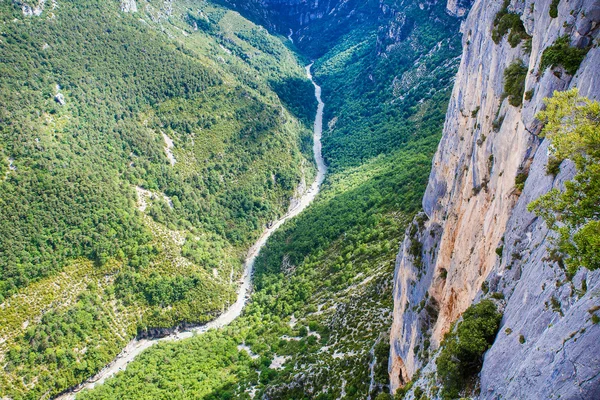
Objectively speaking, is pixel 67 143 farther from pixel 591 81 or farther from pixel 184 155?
pixel 591 81

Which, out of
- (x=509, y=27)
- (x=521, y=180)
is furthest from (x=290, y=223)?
(x=521, y=180)

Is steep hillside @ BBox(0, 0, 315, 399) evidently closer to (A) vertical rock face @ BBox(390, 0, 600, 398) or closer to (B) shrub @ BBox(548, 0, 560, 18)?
(A) vertical rock face @ BBox(390, 0, 600, 398)

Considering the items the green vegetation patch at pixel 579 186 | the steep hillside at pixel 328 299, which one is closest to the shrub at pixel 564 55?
the green vegetation patch at pixel 579 186

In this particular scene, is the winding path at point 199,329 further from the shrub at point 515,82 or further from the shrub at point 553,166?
the shrub at point 553,166

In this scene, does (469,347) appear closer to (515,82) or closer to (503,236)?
(503,236)

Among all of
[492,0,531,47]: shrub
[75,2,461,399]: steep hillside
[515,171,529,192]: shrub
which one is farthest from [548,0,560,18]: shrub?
[75,2,461,399]: steep hillside
